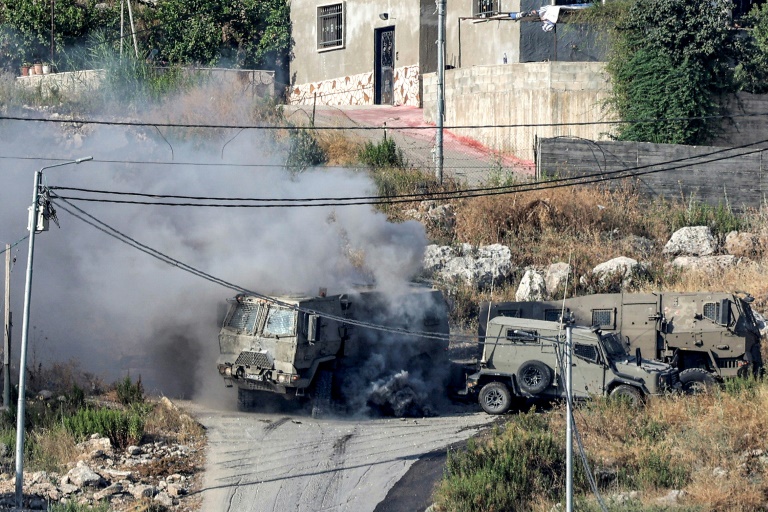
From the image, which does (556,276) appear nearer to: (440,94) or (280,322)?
(440,94)

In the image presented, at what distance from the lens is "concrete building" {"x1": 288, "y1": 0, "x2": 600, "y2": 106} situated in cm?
3634

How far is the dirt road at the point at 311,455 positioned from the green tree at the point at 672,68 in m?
14.9

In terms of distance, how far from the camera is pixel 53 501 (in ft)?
55.4

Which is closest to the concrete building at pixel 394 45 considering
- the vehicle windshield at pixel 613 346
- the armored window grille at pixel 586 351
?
the vehicle windshield at pixel 613 346

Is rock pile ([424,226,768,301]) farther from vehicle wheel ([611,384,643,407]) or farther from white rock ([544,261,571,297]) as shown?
vehicle wheel ([611,384,643,407])

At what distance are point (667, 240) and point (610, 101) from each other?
4877 millimetres

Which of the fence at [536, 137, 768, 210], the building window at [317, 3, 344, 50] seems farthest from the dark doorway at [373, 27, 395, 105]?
the fence at [536, 137, 768, 210]

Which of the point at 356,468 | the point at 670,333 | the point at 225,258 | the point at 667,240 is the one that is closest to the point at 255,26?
the point at 667,240

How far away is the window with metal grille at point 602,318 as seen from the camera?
922 inches

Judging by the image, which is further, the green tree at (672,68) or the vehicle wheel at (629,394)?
the green tree at (672,68)

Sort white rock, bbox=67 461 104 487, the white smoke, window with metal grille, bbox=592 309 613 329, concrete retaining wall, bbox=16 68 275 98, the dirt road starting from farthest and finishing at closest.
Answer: concrete retaining wall, bbox=16 68 275 98 → window with metal grille, bbox=592 309 613 329 → the white smoke → white rock, bbox=67 461 104 487 → the dirt road

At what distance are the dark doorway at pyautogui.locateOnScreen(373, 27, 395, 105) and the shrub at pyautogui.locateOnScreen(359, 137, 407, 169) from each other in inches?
286

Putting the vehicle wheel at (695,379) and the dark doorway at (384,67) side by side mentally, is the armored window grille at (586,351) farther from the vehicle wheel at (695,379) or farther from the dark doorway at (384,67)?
the dark doorway at (384,67)

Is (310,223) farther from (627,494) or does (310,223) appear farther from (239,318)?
(627,494)
